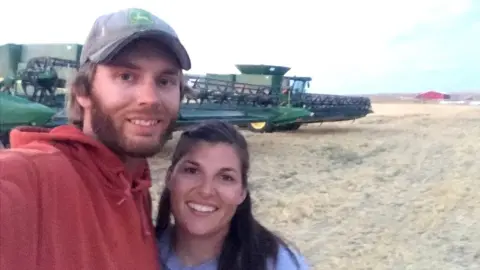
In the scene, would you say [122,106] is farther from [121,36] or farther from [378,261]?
[378,261]

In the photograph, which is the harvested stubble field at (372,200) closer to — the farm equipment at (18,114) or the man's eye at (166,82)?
the farm equipment at (18,114)

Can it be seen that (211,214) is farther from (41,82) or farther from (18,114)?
(41,82)

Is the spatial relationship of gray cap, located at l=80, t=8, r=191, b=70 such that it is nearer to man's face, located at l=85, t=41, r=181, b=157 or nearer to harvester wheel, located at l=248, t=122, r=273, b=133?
man's face, located at l=85, t=41, r=181, b=157

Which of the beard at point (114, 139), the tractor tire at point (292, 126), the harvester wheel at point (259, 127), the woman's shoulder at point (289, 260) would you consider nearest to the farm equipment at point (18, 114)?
the woman's shoulder at point (289, 260)

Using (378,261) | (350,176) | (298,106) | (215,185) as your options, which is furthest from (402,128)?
(215,185)

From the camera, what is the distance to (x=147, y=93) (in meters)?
1.66

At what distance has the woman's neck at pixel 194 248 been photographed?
2123 millimetres

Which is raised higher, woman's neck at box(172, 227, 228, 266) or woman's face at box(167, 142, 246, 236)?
woman's face at box(167, 142, 246, 236)

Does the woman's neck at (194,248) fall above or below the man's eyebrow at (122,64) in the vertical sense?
below

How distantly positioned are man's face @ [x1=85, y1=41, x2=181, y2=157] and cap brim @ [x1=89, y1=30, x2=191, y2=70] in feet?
0.08

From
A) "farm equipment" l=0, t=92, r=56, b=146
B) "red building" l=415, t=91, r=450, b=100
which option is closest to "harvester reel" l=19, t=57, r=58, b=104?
"farm equipment" l=0, t=92, r=56, b=146

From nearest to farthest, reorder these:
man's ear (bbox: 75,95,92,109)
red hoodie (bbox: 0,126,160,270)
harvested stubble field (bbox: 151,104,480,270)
Answer: 1. red hoodie (bbox: 0,126,160,270)
2. man's ear (bbox: 75,95,92,109)
3. harvested stubble field (bbox: 151,104,480,270)

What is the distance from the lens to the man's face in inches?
65.0

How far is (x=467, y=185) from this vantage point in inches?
387
